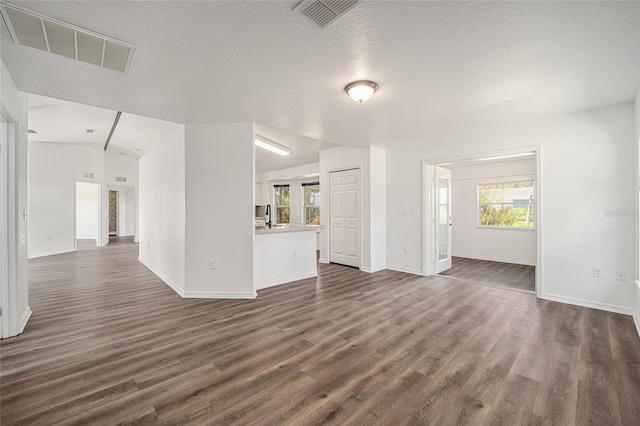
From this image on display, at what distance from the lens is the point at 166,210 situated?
4.73m

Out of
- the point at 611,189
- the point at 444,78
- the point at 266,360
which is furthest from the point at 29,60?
the point at 611,189

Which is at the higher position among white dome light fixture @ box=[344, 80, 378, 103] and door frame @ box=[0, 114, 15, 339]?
white dome light fixture @ box=[344, 80, 378, 103]

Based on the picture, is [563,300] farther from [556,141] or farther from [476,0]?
[476,0]

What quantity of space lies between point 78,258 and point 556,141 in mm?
10246

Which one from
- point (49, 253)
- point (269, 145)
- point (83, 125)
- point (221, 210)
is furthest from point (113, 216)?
point (221, 210)

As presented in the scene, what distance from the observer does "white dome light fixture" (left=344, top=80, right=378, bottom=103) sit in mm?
2641

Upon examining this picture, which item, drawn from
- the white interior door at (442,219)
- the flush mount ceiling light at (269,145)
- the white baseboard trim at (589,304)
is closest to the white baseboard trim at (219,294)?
the flush mount ceiling light at (269,145)

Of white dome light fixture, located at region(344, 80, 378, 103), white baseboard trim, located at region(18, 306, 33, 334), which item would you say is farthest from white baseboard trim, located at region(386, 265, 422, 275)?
white baseboard trim, located at region(18, 306, 33, 334)

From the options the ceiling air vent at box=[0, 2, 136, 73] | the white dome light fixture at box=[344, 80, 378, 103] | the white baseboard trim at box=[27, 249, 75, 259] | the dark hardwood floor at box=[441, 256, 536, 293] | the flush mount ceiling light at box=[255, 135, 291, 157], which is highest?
the flush mount ceiling light at box=[255, 135, 291, 157]

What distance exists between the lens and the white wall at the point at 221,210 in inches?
153

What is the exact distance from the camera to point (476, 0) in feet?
5.43

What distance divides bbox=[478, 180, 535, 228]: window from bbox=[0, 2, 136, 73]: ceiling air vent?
7.56 metres

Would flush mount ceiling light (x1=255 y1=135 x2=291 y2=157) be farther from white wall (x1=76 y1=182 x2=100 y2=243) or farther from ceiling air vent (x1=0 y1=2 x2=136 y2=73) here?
white wall (x1=76 y1=182 x2=100 y2=243)

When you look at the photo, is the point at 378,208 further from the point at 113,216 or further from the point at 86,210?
the point at 113,216
